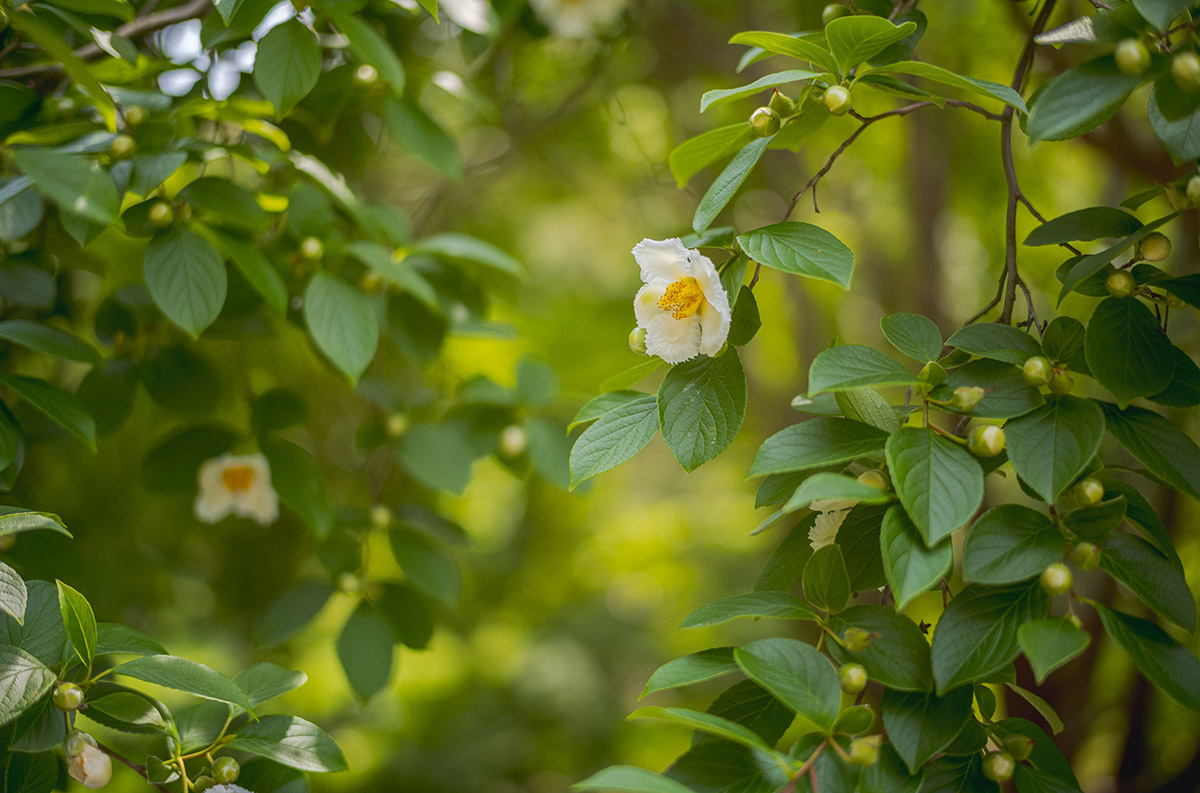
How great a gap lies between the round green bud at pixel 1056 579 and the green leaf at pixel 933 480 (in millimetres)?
84

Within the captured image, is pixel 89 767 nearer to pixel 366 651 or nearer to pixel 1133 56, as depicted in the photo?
pixel 366 651

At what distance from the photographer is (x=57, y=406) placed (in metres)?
0.80

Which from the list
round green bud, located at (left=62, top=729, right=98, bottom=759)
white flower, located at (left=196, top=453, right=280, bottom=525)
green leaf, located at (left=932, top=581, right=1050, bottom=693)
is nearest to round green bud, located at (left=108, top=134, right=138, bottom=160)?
white flower, located at (left=196, top=453, right=280, bottom=525)

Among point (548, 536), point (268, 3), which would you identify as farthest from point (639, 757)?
point (268, 3)

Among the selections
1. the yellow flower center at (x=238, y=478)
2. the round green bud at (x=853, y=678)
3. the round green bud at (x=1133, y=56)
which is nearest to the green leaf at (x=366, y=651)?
the yellow flower center at (x=238, y=478)

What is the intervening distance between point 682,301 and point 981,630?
36 cm

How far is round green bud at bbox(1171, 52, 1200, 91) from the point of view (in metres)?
0.58

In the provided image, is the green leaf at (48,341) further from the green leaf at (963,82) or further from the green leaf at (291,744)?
the green leaf at (963,82)

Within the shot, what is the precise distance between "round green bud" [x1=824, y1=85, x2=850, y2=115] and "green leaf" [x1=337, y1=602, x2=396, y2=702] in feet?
3.00

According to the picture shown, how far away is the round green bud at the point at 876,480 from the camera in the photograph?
0.62 metres

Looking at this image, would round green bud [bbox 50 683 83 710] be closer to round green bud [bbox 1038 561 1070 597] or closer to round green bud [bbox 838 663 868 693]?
round green bud [bbox 838 663 868 693]

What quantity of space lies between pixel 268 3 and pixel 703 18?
1.46 meters

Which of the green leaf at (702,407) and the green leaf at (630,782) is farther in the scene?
the green leaf at (702,407)

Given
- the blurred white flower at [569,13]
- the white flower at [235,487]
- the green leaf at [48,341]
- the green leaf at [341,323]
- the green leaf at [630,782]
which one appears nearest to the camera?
the green leaf at [630,782]
